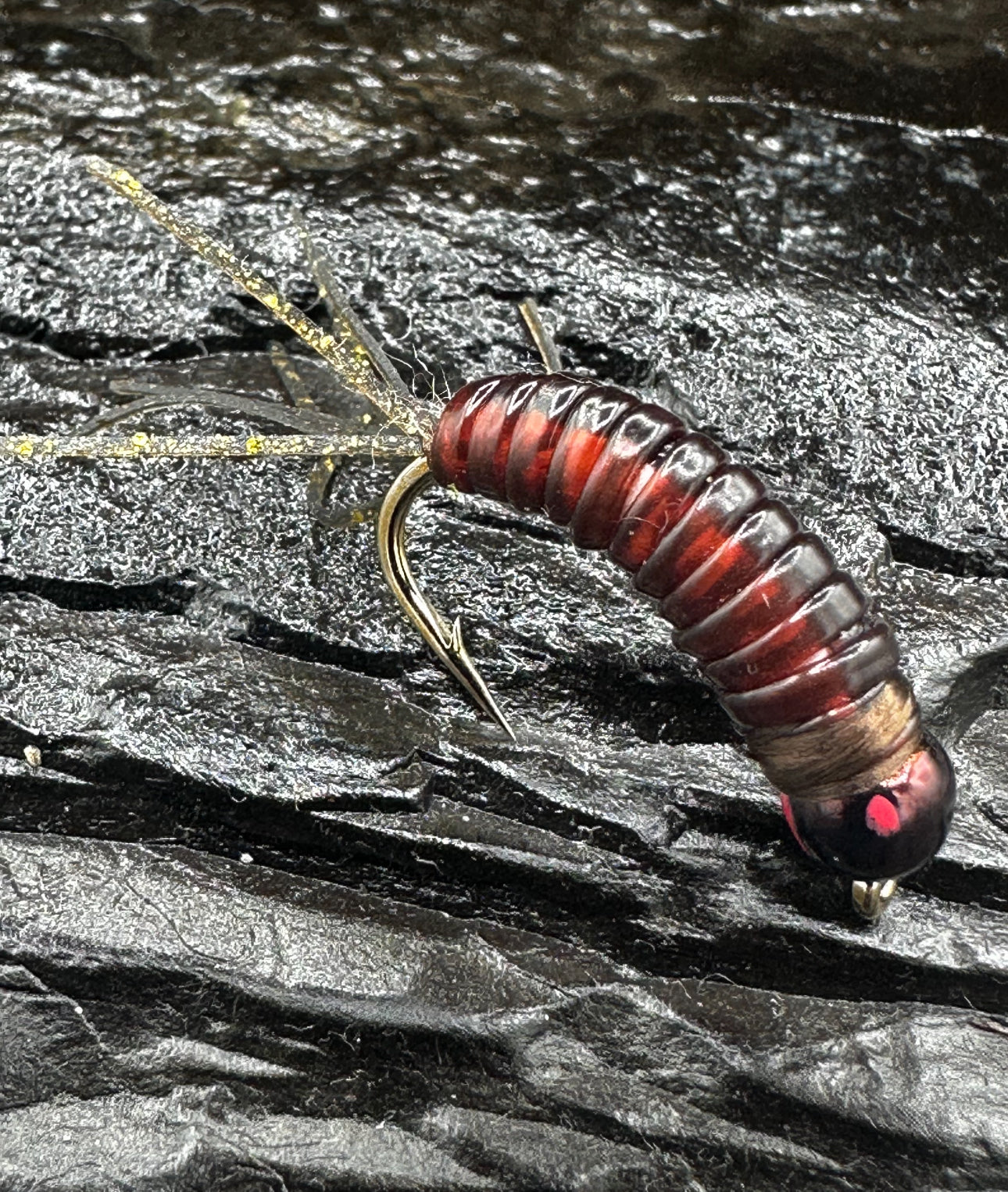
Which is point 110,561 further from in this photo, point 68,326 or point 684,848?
point 684,848

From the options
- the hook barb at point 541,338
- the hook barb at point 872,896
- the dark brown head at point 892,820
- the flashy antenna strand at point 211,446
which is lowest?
the hook barb at point 872,896

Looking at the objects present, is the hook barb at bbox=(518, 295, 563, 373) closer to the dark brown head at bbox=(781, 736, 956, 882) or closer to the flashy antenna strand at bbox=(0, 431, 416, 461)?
the flashy antenna strand at bbox=(0, 431, 416, 461)

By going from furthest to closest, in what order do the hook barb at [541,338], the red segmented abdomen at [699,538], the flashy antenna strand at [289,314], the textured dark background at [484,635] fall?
the hook barb at [541,338] < the flashy antenna strand at [289,314] < the textured dark background at [484,635] < the red segmented abdomen at [699,538]

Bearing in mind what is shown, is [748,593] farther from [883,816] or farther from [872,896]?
[872,896]

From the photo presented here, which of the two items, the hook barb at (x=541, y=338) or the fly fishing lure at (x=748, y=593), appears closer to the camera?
the fly fishing lure at (x=748, y=593)

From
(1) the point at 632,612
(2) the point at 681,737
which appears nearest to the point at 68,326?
(1) the point at 632,612

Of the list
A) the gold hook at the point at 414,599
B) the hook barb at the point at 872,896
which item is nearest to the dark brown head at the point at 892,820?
the hook barb at the point at 872,896

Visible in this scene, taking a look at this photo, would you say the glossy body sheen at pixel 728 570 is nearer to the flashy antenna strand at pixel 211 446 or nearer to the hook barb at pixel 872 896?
the hook barb at pixel 872 896

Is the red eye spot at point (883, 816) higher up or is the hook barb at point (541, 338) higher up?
the hook barb at point (541, 338)
